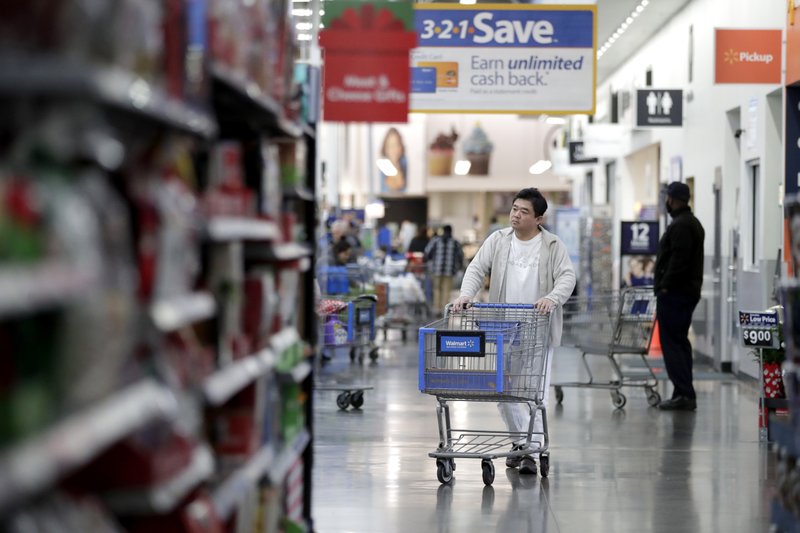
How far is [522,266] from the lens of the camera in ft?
26.3

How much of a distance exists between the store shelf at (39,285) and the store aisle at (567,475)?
3.99 metres

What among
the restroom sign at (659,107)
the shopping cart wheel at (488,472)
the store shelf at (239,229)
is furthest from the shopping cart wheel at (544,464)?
the restroom sign at (659,107)

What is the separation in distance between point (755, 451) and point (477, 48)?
5.80 metres

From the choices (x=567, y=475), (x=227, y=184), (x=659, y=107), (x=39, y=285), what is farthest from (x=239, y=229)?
(x=659, y=107)

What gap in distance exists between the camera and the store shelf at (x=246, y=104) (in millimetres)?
3430

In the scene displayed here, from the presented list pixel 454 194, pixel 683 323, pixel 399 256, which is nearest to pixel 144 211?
pixel 683 323

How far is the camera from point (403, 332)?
19.1 meters

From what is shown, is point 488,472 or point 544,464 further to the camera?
point 544,464

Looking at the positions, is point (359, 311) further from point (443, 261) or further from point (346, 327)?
point (443, 261)

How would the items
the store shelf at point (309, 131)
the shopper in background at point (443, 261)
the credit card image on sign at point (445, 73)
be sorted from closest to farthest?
the store shelf at point (309, 131), the credit card image on sign at point (445, 73), the shopper in background at point (443, 261)

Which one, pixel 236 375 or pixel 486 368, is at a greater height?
pixel 236 375

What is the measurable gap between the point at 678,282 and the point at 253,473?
742 cm

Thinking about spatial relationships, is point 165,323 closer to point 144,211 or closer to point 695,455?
point 144,211

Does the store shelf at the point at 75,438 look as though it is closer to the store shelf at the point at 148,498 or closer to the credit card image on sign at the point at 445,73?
the store shelf at the point at 148,498
